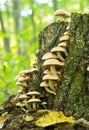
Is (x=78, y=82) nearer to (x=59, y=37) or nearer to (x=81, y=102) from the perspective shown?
(x=81, y=102)

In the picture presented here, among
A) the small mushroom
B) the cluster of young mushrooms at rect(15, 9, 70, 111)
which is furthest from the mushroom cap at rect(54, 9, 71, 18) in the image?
the small mushroom

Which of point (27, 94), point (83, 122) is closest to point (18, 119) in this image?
point (27, 94)

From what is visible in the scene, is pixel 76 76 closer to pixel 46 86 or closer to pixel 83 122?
pixel 46 86

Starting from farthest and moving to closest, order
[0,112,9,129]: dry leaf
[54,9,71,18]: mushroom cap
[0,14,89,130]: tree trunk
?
[54,9,71,18]: mushroom cap, [0,112,9,129]: dry leaf, [0,14,89,130]: tree trunk

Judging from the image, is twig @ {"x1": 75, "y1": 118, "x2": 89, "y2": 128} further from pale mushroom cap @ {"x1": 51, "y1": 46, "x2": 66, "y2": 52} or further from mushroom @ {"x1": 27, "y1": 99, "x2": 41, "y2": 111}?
pale mushroom cap @ {"x1": 51, "y1": 46, "x2": 66, "y2": 52}

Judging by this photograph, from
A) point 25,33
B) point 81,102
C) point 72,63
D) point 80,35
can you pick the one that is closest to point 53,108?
point 81,102

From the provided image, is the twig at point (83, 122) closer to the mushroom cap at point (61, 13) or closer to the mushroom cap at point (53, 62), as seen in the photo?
the mushroom cap at point (53, 62)
